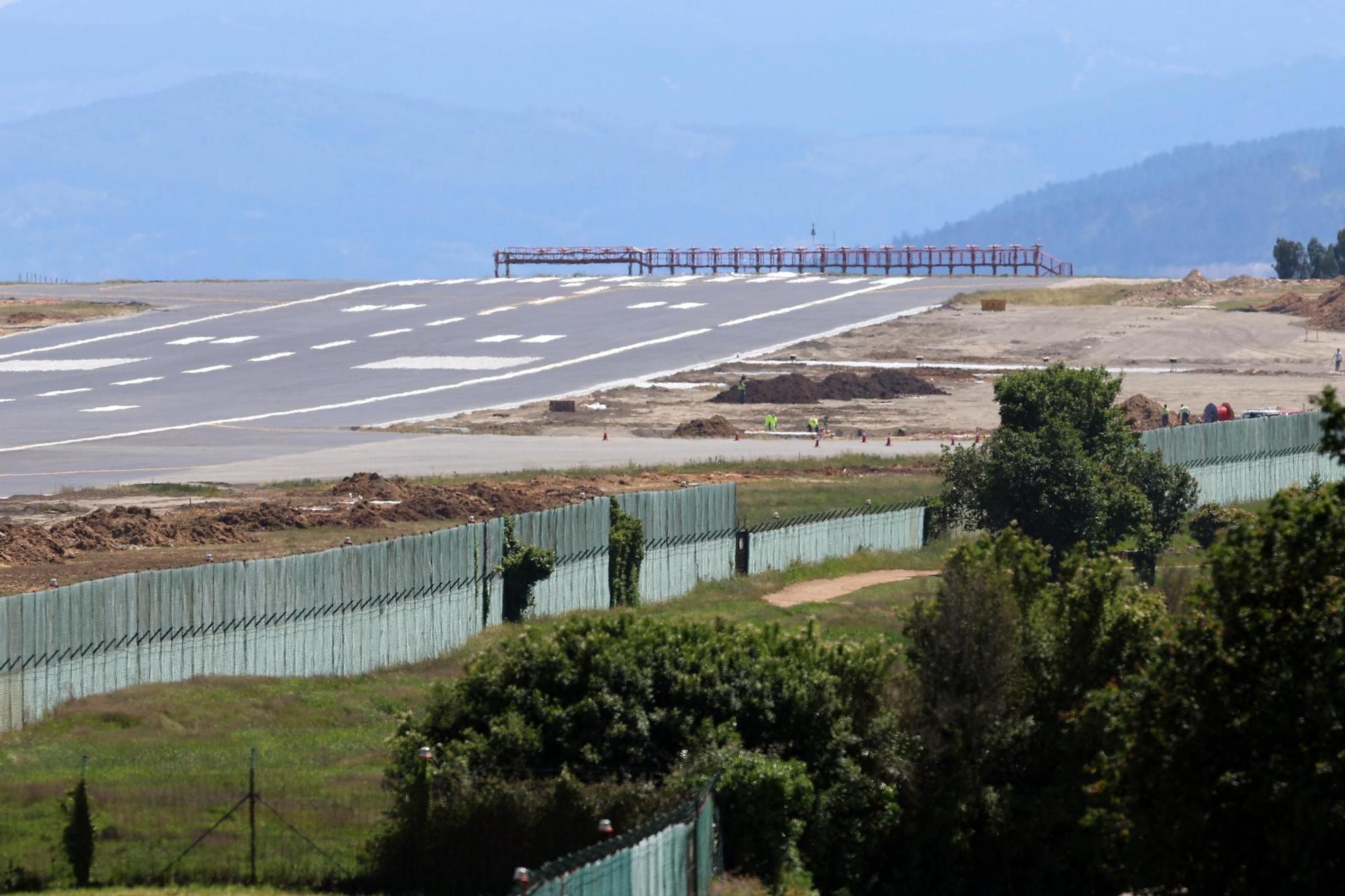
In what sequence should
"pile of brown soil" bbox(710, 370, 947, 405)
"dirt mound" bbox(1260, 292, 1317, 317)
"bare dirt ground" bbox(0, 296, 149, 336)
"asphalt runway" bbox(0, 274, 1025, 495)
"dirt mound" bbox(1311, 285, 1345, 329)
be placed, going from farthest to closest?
"bare dirt ground" bbox(0, 296, 149, 336) → "dirt mound" bbox(1260, 292, 1317, 317) → "dirt mound" bbox(1311, 285, 1345, 329) → "pile of brown soil" bbox(710, 370, 947, 405) → "asphalt runway" bbox(0, 274, 1025, 495)

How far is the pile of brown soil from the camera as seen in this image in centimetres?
10262

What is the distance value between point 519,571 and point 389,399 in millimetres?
56268

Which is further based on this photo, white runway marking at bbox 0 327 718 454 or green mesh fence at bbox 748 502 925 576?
white runway marking at bbox 0 327 718 454

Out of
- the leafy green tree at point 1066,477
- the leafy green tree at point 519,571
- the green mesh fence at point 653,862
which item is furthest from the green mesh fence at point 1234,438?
the green mesh fence at point 653,862

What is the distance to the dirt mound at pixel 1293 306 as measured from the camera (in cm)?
13050

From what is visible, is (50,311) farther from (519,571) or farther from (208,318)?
(519,571)

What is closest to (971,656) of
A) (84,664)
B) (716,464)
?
(84,664)

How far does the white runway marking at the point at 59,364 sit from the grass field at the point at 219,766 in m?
77.3

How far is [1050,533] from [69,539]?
2724 cm

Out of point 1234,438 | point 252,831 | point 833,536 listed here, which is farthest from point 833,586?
point 252,831

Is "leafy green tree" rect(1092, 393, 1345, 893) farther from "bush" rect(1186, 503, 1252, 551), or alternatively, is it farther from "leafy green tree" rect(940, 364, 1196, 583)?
"bush" rect(1186, 503, 1252, 551)

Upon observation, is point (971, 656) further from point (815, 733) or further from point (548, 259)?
point (548, 259)

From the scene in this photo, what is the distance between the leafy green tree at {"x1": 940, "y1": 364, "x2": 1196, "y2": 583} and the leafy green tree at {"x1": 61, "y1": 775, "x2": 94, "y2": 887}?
34.4 metres

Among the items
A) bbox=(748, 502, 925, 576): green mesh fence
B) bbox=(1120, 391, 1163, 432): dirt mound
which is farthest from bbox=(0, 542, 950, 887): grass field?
bbox=(1120, 391, 1163, 432): dirt mound
